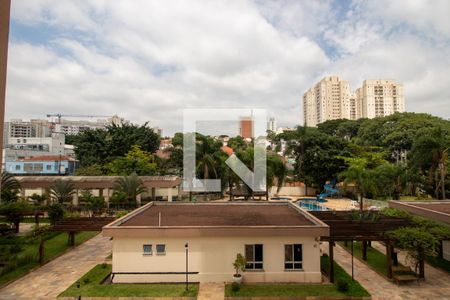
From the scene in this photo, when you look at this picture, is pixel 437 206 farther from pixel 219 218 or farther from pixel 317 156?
pixel 317 156

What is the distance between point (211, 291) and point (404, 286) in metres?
7.46

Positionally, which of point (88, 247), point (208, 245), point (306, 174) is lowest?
point (88, 247)

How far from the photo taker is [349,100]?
12175 cm

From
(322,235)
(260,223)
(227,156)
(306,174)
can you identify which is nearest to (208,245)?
(260,223)

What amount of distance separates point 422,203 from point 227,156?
734 inches

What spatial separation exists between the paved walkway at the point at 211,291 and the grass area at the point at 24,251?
7.95m

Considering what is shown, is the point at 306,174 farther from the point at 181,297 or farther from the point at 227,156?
the point at 181,297

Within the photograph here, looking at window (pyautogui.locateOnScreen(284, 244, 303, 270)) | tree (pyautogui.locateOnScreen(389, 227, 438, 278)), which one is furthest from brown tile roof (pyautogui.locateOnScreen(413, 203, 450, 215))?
window (pyautogui.locateOnScreen(284, 244, 303, 270))

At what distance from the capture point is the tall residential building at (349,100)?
10738cm

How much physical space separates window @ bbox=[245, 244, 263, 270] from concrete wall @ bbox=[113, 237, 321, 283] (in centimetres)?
17

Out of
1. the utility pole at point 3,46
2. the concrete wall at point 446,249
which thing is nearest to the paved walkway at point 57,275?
the utility pole at point 3,46

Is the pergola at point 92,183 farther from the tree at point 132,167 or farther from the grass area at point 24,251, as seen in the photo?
the grass area at point 24,251

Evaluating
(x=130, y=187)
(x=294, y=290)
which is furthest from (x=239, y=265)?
(x=130, y=187)

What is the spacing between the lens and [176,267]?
41.8 feet
